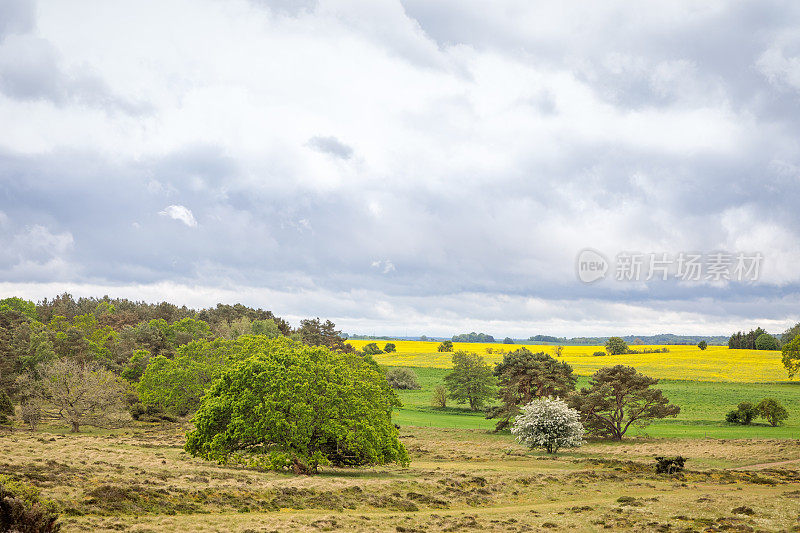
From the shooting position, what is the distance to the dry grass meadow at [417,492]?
2553 centimetres

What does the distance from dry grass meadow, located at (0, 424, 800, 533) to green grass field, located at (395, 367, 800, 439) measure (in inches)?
594

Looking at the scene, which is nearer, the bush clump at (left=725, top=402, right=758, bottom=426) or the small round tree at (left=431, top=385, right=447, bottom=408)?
the bush clump at (left=725, top=402, right=758, bottom=426)

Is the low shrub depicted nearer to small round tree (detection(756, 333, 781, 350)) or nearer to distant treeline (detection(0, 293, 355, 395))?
distant treeline (detection(0, 293, 355, 395))

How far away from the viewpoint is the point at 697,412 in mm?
84000

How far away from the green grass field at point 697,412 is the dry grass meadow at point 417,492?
15075 mm

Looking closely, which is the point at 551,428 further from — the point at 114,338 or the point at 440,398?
the point at 114,338

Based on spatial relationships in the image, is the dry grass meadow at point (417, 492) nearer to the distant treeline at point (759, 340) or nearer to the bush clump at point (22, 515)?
the bush clump at point (22, 515)

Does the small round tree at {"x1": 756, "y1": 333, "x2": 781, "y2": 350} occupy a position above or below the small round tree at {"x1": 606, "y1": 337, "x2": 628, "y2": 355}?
above

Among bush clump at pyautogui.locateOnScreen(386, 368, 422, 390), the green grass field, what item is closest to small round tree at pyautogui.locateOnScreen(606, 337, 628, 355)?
the green grass field

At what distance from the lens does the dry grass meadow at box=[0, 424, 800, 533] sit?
25531 millimetres

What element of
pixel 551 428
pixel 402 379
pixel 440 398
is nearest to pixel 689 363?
pixel 440 398

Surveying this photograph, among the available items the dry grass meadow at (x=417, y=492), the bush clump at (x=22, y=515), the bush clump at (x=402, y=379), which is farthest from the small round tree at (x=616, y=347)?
the bush clump at (x=22, y=515)

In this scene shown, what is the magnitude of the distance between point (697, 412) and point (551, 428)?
1494 inches

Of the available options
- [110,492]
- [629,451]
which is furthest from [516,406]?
[110,492]
